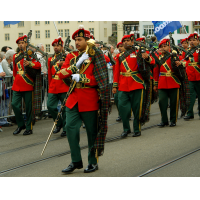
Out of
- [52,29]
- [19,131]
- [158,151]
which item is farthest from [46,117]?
[52,29]

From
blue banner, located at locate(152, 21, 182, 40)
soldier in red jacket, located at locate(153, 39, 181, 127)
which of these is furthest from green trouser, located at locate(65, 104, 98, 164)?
blue banner, located at locate(152, 21, 182, 40)

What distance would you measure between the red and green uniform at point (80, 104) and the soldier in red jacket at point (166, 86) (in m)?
4.58

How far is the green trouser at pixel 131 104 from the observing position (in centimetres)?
889

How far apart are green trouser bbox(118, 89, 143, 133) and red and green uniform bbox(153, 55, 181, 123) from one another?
1.37 meters

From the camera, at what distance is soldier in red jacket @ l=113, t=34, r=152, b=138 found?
8.82m

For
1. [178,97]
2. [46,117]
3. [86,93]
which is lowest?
[46,117]

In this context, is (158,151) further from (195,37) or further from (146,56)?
(195,37)

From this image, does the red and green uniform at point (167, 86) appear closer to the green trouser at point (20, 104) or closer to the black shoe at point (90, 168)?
the green trouser at point (20, 104)

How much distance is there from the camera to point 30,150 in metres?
7.66

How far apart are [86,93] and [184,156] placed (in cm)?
214

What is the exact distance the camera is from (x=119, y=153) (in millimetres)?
7031

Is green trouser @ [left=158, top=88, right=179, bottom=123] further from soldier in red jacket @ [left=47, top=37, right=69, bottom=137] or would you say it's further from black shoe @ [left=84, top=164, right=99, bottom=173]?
black shoe @ [left=84, top=164, right=99, bottom=173]

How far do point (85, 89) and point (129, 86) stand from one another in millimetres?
3241

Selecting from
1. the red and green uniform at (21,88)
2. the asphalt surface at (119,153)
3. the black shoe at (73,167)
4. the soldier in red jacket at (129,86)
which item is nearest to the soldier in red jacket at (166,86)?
the asphalt surface at (119,153)
